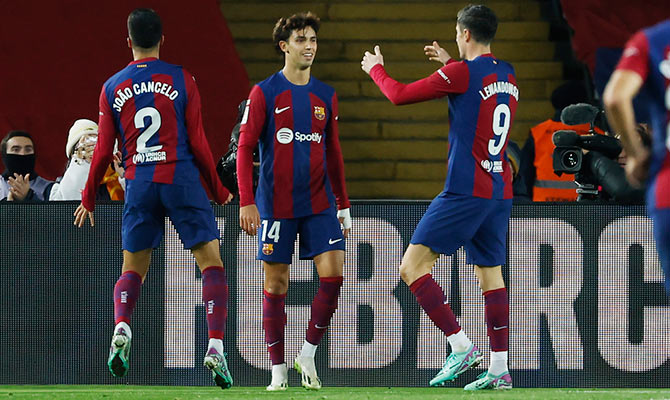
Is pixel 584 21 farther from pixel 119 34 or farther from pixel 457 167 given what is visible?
pixel 457 167

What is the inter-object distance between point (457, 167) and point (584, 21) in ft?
21.4

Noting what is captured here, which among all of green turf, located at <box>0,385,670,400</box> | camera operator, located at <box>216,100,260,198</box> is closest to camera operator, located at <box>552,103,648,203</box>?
green turf, located at <box>0,385,670,400</box>

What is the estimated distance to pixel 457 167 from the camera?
6.84m

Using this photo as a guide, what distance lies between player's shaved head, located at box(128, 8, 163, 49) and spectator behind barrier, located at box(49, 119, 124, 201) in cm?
166

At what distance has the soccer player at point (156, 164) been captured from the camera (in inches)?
262

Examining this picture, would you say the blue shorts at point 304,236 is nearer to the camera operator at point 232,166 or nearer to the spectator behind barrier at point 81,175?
the camera operator at point 232,166

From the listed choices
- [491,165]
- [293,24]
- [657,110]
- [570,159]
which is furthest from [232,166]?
[657,110]

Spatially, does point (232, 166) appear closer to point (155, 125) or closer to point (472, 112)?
point (155, 125)

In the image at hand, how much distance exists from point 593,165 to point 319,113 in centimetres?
171

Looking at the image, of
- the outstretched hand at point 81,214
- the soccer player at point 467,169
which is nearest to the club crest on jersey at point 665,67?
the soccer player at point 467,169

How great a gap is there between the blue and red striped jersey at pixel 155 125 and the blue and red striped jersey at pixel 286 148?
0.32m

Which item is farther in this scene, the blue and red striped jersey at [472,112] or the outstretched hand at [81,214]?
the outstretched hand at [81,214]

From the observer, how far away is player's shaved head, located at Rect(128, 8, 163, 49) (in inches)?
264

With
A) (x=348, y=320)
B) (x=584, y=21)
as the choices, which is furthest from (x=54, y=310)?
(x=584, y=21)
